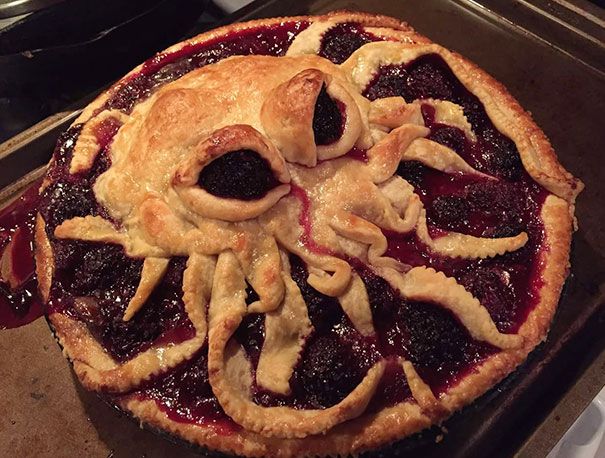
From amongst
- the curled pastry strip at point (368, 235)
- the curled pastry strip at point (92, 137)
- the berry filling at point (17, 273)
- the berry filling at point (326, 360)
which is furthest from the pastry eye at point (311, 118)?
the berry filling at point (17, 273)

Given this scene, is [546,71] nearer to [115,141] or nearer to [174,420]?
[115,141]

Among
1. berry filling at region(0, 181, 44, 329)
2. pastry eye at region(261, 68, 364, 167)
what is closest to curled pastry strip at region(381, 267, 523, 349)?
pastry eye at region(261, 68, 364, 167)

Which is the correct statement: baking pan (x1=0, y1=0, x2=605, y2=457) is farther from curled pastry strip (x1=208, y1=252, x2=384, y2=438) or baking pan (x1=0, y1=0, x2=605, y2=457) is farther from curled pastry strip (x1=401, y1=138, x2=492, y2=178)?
curled pastry strip (x1=401, y1=138, x2=492, y2=178)

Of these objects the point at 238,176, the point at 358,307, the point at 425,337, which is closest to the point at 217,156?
the point at 238,176

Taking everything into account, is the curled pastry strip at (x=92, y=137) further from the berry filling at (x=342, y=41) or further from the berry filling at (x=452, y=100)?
the berry filling at (x=452, y=100)

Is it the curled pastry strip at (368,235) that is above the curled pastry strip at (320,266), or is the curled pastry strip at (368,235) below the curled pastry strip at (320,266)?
above

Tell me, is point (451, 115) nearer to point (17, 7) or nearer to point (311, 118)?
point (311, 118)
